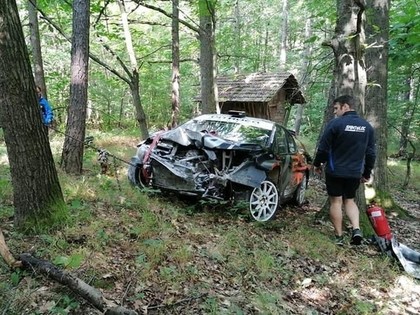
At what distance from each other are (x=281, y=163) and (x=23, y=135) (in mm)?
4464

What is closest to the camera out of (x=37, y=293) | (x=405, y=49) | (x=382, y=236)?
(x=37, y=293)

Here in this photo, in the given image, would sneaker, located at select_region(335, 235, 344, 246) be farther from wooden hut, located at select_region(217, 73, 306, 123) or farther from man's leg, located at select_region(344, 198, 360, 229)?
wooden hut, located at select_region(217, 73, 306, 123)

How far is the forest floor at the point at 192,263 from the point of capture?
139 inches

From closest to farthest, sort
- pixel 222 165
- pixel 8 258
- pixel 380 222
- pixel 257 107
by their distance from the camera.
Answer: pixel 8 258
pixel 380 222
pixel 222 165
pixel 257 107

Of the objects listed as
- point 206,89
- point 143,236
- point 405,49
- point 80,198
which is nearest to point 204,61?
point 206,89

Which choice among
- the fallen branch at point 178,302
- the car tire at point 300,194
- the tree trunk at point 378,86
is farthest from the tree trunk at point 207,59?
the fallen branch at point 178,302

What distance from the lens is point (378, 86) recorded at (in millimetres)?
7797

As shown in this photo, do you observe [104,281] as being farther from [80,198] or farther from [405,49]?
[405,49]

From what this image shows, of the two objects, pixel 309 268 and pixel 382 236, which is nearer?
pixel 309 268

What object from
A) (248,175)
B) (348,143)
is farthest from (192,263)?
(348,143)

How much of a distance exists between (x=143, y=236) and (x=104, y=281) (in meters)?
1.23

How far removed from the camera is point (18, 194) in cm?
414

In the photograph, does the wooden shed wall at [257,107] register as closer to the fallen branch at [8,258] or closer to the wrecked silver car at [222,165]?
the wrecked silver car at [222,165]

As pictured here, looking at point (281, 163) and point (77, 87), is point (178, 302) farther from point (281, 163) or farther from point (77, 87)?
point (77, 87)
